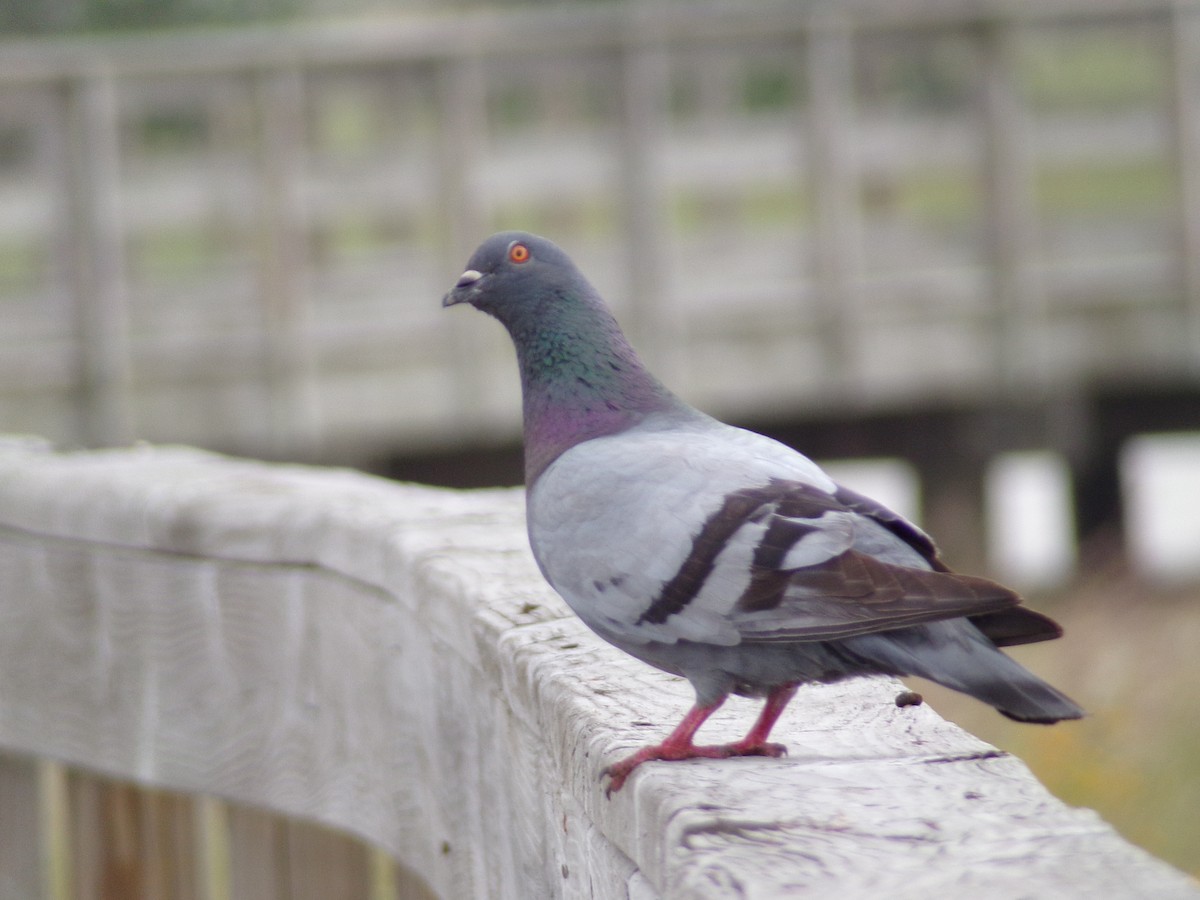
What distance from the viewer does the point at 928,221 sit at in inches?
339

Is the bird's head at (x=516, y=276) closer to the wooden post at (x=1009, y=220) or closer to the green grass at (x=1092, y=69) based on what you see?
the wooden post at (x=1009, y=220)

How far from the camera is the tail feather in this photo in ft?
4.91

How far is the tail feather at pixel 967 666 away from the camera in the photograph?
58.9 inches

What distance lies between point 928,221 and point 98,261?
452cm

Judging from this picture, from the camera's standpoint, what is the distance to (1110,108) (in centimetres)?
877

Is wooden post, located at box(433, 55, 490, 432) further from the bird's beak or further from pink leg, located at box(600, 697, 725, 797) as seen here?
pink leg, located at box(600, 697, 725, 797)

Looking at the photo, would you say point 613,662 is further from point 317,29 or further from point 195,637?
point 317,29

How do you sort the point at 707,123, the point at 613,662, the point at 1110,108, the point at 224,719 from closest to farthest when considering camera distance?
the point at 613,662
the point at 224,719
the point at 1110,108
the point at 707,123

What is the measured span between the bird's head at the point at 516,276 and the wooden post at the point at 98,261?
5408 millimetres

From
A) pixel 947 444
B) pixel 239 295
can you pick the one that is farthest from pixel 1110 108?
pixel 239 295

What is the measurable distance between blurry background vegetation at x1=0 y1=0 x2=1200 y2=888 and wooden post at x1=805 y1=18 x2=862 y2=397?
15 centimetres

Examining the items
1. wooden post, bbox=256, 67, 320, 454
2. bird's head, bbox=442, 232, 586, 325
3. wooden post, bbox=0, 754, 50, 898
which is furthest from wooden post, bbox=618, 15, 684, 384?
bird's head, bbox=442, 232, 586, 325

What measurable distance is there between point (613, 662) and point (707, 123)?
9091 mm

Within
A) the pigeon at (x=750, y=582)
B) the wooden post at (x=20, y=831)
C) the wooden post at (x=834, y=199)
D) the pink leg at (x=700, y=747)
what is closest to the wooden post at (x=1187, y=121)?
the wooden post at (x=834, y=199)
